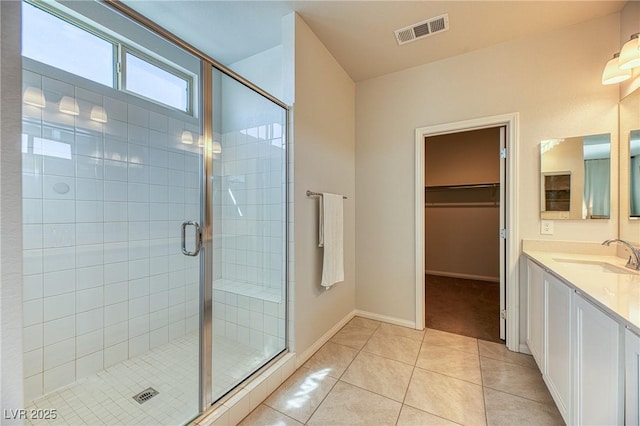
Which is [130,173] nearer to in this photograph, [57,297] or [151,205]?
[151,205]

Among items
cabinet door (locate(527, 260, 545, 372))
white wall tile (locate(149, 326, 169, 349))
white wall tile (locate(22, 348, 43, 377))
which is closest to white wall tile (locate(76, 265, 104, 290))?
white wall tile (locate(22, 348, 43, 377))

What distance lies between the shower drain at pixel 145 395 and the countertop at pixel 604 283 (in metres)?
2.42

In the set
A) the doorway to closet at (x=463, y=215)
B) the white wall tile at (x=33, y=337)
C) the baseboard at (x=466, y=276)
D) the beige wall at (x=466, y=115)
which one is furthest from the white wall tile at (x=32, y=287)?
the baseboard at (x=466, y=276)

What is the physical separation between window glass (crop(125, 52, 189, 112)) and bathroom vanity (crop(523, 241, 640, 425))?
3.06 metres

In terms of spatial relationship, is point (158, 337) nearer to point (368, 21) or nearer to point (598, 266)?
point (368, 21)

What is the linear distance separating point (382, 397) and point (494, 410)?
66 cm

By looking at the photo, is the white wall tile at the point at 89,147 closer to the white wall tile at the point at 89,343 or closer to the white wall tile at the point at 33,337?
the white wall tile at the point at 33,337

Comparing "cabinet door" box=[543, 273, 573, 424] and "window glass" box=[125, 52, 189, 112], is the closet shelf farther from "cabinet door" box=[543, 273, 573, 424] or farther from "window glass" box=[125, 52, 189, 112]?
"window glass" box=[125, 52, 189, 112]

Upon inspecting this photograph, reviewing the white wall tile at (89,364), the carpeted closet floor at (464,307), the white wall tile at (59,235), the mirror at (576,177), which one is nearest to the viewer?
the white wall tile at (59,235)

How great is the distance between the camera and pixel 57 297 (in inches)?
66.2

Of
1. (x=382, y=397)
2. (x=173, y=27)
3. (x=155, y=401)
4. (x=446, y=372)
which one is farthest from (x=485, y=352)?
(x=173, y=27)

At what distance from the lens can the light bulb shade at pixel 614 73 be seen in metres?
1.64

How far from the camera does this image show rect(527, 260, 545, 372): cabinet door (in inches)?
65.5

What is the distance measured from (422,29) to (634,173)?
185 centimetres
